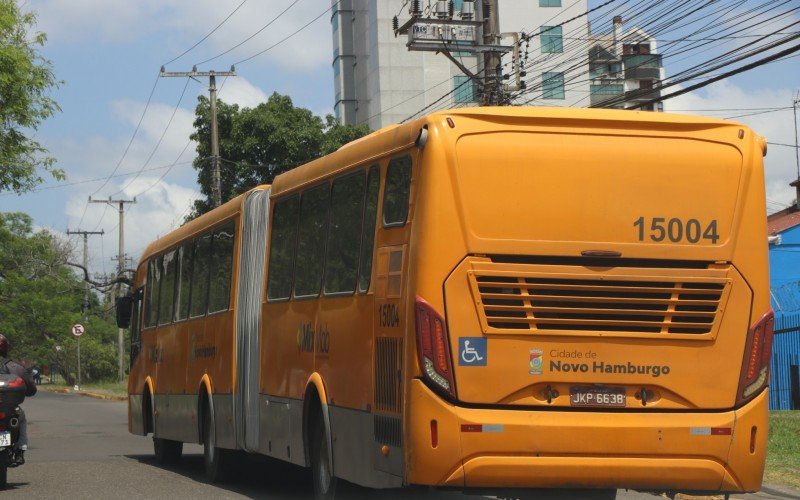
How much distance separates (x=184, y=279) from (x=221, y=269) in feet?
6.99

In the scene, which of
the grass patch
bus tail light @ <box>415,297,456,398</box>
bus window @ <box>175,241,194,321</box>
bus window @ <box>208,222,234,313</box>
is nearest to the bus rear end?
bus tail light @ <box>415,297,456,398</box>

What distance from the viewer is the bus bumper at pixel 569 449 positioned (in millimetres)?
8352

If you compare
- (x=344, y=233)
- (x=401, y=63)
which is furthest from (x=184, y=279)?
(x=401, y=63)

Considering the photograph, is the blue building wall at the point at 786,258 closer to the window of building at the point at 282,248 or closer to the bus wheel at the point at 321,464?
the window of building at the point at 282,248

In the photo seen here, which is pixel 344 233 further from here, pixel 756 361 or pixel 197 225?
pixel 197 225

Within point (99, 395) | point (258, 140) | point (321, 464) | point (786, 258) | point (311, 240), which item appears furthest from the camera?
point (99, 395)

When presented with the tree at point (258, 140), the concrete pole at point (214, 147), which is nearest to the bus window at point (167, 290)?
the concrete pole at point (214, 147)

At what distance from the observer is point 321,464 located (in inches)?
438

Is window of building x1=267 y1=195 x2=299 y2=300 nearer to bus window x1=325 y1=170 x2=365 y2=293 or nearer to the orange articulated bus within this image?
bus window x1=325 y1=170 x2=365 y2=293

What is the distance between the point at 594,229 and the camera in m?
8.67

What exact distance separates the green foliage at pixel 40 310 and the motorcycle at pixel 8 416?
6735 cm

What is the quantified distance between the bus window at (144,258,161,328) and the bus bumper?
11.0m

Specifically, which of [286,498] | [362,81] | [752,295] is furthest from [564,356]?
[362,81]

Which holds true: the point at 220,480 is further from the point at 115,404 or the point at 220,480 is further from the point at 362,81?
the point at 362,81
